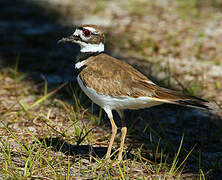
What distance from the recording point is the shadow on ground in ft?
15.1

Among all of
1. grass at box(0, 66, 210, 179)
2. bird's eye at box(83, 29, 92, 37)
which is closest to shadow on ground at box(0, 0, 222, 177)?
grass at box(0, 66, 210, 179)

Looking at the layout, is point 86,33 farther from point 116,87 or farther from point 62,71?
point 62,71

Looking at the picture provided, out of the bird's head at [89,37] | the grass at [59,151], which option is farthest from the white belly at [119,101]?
the bird's head at [89,37]

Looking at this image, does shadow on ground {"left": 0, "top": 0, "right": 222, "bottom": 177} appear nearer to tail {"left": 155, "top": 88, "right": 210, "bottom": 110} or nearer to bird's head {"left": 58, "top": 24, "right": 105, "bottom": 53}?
tail {"left": 155, "top": 88, "right": 210, "bottom": 110}

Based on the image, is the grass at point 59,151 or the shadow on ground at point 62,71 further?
the shadow on ground at point 62,71

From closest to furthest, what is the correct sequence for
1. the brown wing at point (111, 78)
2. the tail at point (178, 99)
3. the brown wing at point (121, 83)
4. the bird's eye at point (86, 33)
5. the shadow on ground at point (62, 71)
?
the tail at point (178, 99), the brown wing at point (121, 83), the brown wing at point (111, 78), the bird's eye at point (86, 33), the shadow on ground at point (62, 71)

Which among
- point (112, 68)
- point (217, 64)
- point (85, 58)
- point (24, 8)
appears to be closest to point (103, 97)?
point (112, 68)

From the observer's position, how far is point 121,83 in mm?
4070

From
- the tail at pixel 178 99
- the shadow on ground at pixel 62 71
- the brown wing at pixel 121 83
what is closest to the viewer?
the tail at pixel 178 99

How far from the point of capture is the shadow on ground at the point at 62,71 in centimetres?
459

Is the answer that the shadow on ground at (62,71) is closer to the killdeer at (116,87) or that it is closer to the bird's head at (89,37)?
the killdeer at (116,87)

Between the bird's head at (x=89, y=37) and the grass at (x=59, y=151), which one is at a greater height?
the bird's head at (x=89, y=37)

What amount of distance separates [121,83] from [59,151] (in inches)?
38.9

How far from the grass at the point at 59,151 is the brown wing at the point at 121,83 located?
44cm
